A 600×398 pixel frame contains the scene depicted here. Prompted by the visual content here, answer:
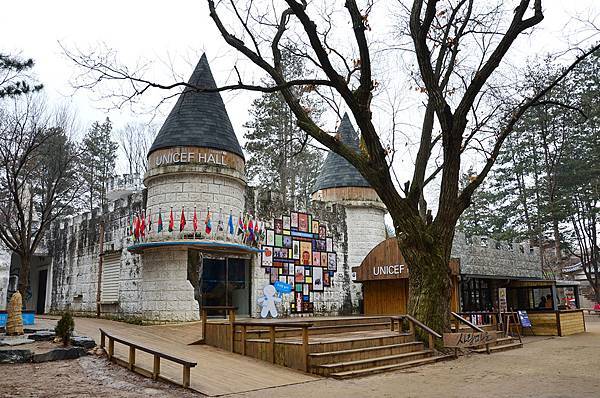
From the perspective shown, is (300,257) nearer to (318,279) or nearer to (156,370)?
(318,279)

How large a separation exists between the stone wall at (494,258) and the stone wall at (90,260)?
34.8 ft

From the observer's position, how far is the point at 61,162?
628 inches

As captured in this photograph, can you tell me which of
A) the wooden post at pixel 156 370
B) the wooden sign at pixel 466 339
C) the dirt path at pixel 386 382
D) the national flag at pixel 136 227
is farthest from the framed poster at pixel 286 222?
the wooden post at pixel 156 370

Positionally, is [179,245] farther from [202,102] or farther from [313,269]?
[313,269]

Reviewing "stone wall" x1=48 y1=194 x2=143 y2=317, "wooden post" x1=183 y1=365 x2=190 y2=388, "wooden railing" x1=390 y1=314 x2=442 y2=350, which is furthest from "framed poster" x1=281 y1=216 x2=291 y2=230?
"wooden post" x1=183 y1=365 x2=190 y2=388

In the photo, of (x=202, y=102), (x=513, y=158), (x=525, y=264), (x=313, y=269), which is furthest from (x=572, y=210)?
(x=202, y=102)

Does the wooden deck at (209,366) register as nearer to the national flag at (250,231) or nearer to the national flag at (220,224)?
the national flag at (220,224)

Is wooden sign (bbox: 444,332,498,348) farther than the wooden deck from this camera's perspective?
Yes

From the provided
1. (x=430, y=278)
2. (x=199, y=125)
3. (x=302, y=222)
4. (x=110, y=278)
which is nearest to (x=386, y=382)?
(x=430, y=278)

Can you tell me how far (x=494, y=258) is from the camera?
1892 cm

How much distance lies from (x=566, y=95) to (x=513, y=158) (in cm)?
729

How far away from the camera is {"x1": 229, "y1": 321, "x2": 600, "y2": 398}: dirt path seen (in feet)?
23.5

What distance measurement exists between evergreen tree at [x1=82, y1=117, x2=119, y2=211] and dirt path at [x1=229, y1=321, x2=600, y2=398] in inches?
1184

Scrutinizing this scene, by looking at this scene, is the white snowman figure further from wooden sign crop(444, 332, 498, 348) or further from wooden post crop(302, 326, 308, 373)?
wooden post crop(302, 326, 308, 373)
